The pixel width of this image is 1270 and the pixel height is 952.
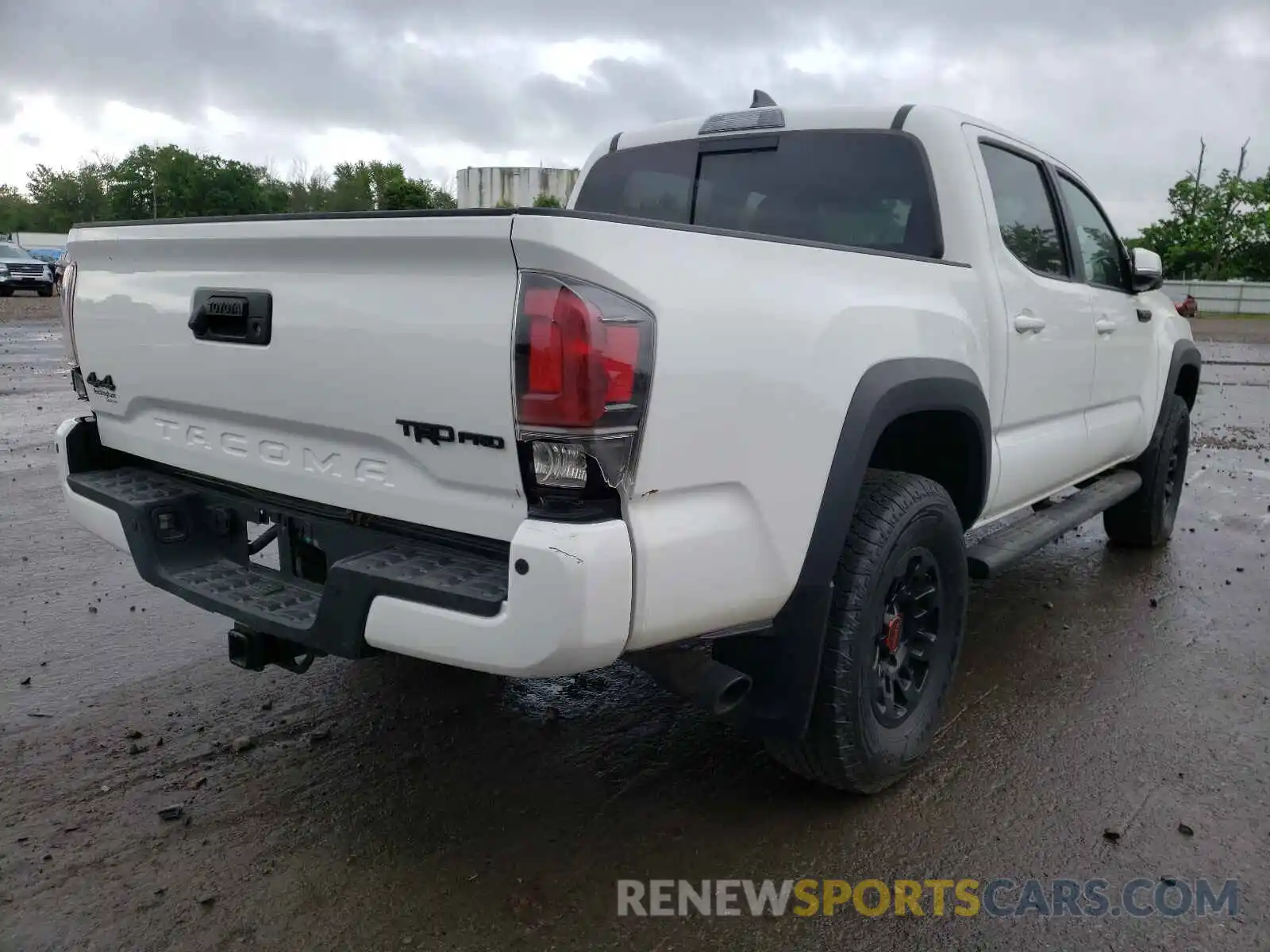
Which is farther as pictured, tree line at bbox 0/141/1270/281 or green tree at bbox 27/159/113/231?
green tree at bbox 27/159/113/231

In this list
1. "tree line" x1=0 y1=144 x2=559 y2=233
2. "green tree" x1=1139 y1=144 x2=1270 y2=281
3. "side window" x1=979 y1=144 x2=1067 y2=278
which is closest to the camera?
"side window" x1=979 y1=144 x2=1067 y2=278

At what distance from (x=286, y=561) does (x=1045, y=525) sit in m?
2.93

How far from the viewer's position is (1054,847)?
277 cm

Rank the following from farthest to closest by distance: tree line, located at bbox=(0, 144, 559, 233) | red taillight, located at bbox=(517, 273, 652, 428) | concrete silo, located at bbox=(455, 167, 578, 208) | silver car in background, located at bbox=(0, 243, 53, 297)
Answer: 1. tree line, located at bbox=(0, 144, 559, 233)
2. silver car in background, located at bbox=(0, 243, 53, 297)
3. concrete silo, located at bbox=(455, 167, 578, 208)
4. red taillight, located at bbox=(517, 273, 652, 428)

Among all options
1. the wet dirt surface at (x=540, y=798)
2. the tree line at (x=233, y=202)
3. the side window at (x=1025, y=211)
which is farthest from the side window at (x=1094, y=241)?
the tree line at (x=233, y=202)

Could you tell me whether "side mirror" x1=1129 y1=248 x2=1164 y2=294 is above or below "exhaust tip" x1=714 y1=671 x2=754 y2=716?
above

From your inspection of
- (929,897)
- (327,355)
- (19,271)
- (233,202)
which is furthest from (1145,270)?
(233,202)

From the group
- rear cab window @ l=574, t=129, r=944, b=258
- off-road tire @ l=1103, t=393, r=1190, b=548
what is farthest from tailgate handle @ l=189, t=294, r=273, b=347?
off-road tire @ l=1103, t=393, r=1190, b=548

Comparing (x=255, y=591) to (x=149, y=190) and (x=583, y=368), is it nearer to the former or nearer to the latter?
(x=583, y=368)

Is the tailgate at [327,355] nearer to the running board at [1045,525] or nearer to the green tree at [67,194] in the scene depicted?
the running board at [1045,525]

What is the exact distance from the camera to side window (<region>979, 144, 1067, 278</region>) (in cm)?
379

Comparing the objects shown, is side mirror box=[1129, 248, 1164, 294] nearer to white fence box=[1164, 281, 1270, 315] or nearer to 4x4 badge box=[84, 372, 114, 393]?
4x4 badge box=[84, 372, 114, 393]

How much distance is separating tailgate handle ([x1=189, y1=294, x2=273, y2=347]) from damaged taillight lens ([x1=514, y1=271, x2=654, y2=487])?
848 millimetres

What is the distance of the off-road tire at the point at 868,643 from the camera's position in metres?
2.68
